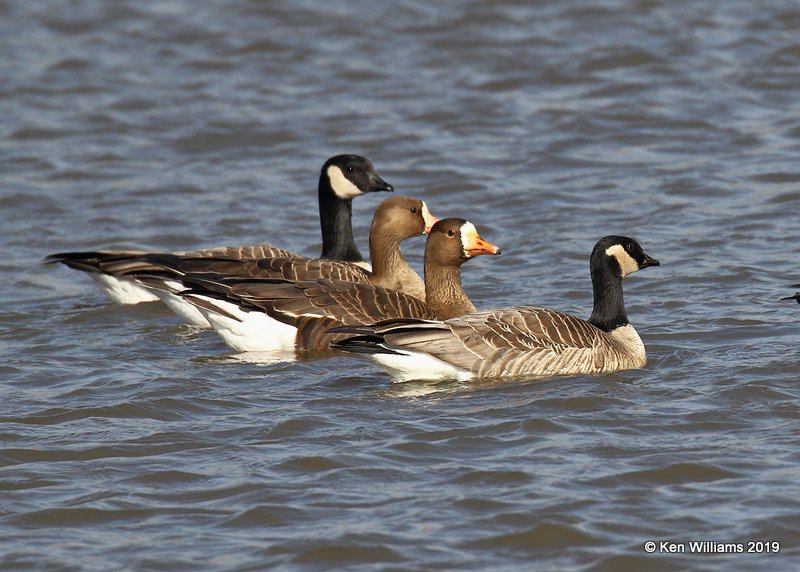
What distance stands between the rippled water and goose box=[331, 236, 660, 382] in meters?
0.16

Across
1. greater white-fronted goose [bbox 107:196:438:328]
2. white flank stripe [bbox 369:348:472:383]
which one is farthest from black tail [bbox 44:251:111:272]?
white flank stripe [bbox 369:348:472:383]

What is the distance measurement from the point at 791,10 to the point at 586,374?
1336 cm

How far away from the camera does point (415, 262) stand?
46.7 feet

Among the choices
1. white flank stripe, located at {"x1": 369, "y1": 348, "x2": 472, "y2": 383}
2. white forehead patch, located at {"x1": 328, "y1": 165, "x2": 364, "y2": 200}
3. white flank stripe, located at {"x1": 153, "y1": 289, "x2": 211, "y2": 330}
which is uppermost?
white forehead patch, located at {"x1": 328, "y1": 165, "x2": 364, "y2": 200}

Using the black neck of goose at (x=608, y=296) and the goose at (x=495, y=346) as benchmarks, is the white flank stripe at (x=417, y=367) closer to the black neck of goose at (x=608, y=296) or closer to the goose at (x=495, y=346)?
the goose at (x=495, y=346)

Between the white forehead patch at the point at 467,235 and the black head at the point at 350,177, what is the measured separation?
2264mm

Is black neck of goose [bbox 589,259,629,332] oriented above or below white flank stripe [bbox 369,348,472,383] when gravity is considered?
above

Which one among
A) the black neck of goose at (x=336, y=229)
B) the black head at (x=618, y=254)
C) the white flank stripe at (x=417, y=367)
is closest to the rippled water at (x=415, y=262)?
the white flank stripe at (x=417, y=367)

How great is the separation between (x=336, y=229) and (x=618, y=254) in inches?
136

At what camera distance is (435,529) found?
23.8 ft

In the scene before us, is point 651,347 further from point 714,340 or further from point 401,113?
point 401,113

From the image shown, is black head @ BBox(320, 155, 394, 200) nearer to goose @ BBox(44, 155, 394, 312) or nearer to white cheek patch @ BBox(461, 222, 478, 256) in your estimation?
goose @ BBox(44, 155, 394, 312)

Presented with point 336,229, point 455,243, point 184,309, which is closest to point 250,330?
point 184,309

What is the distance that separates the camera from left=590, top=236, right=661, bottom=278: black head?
10469mm
